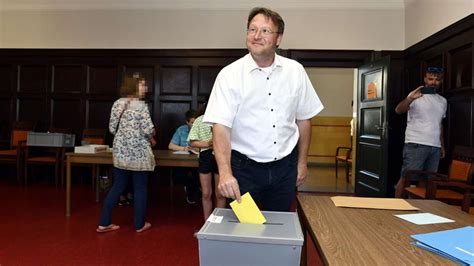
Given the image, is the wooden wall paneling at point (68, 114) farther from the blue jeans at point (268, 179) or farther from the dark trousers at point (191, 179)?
the blue jeans at point (268, 179)

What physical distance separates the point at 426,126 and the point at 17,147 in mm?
5701

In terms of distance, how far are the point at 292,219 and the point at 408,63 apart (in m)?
4.96

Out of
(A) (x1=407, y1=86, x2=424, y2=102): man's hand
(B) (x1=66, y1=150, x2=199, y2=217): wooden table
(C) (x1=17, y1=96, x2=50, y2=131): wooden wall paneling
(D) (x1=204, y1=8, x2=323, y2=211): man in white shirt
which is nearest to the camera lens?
(D) (x1=204, y1=8, x2=323, y2=211): man in white shirt

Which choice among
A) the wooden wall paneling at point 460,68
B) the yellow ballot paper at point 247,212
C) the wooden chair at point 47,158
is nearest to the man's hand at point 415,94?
the wooden wall paneling at point 460,68

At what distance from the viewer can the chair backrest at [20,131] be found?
19.7 ft

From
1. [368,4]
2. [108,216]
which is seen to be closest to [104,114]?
[108,216]

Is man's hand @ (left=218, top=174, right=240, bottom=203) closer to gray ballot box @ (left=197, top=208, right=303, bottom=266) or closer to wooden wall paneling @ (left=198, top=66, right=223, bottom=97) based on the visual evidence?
gray ballot box @ (left=197, top=208, right=303, bottom=266)

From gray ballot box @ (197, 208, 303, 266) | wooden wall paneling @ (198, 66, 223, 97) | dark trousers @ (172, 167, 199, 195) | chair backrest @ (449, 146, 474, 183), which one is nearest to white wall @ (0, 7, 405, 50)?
wooden wall paneling @ (198, 66, 223, 97)

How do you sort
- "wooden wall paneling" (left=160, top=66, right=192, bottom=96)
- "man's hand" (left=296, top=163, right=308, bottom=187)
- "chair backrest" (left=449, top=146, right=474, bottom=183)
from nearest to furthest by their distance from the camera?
1. "man's hand" (left=296, top=163, right=308, bottom=187)
2. "chair backrest" (left=449, top=146, right=474, bottom=183)
3. "wooden wall paneling" (left=160, top=66, right=192, bottom=96)

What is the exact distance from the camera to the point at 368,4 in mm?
5609

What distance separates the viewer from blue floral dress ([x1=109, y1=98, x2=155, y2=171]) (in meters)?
3.19

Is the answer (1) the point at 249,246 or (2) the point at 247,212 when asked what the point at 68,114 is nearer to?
(2) the point at 247,212

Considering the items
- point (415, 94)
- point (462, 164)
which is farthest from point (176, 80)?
point (462, 164)

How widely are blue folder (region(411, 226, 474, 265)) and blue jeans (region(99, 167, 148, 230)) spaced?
8.56 feet
